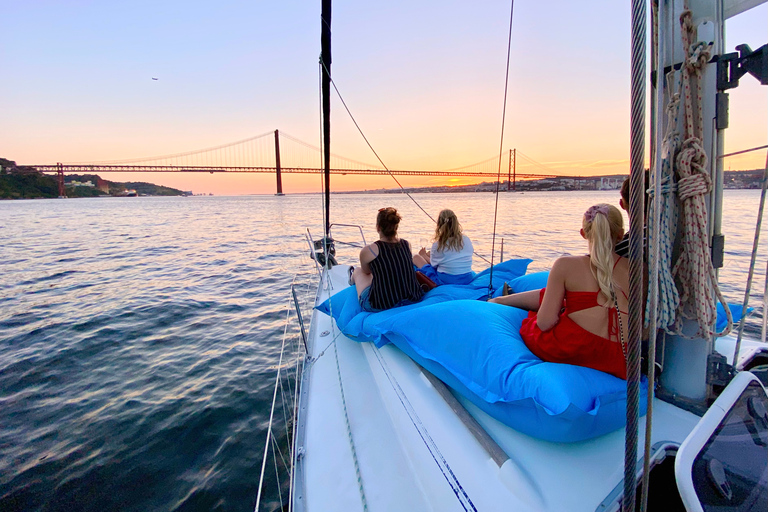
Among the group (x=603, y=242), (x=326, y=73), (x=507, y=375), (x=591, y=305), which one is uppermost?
(x=326, y=73)

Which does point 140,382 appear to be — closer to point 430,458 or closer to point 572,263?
point 430,458

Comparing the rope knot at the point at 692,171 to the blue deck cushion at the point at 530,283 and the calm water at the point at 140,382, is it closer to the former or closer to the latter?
the blue deck cushion at the point at 530,283

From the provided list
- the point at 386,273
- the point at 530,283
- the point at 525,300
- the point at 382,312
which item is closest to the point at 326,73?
the point at 386,273

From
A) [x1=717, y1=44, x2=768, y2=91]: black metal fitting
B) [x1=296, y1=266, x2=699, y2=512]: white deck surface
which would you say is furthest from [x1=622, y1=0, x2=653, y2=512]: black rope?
[x1=717, y1=44, x2=768, y2=91]: black metal fitting

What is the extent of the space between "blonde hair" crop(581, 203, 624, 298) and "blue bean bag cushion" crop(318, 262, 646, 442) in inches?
12.6

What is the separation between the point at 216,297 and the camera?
562 centimetres

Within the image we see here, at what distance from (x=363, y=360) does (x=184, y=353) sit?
2381mm

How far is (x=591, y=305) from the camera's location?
143cm

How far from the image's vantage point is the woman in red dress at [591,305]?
1369mm

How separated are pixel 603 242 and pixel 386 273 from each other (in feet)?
4.44

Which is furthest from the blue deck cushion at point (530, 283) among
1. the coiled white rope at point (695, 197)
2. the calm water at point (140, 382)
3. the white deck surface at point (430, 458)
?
the calm water at point (140, 382)

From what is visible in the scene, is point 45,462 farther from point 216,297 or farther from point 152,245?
point 152,245

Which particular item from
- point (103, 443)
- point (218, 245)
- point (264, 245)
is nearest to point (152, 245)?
point (218, 245)

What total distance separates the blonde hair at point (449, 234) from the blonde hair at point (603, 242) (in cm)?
174
